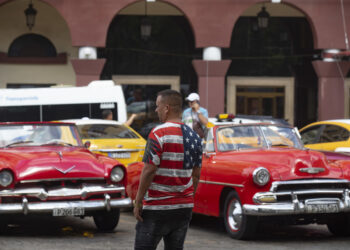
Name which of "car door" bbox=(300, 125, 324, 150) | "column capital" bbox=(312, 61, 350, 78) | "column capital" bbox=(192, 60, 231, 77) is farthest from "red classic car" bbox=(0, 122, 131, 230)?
"column capital" bbox=(312, 61, 350, 78)

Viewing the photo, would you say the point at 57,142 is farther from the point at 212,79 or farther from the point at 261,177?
the point at 212,79

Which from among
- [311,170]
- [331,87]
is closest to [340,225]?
[311,170]

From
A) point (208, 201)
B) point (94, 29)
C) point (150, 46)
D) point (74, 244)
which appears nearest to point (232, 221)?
point (208, 201)

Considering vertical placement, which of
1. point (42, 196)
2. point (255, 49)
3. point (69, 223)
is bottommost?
point (69, 223)

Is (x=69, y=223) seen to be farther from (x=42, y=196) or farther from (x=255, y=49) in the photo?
(x=255, y=49)

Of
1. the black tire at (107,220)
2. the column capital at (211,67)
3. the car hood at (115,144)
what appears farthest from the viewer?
the column capital at (211,67)

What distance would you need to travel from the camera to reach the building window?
25.3 m

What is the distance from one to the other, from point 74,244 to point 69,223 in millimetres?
1917

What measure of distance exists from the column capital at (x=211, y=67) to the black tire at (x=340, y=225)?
11976 mm

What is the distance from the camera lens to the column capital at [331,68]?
A: 2166 cm

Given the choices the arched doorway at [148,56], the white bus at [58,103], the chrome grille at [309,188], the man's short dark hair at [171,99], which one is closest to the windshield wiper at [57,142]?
the chrome grille at [309,188]

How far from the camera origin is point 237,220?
9.12m

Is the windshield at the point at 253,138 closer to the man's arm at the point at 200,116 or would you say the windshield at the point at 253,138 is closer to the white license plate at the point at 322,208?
the white license plate at the point at 322,208

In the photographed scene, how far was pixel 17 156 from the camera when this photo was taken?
9.23 meters
